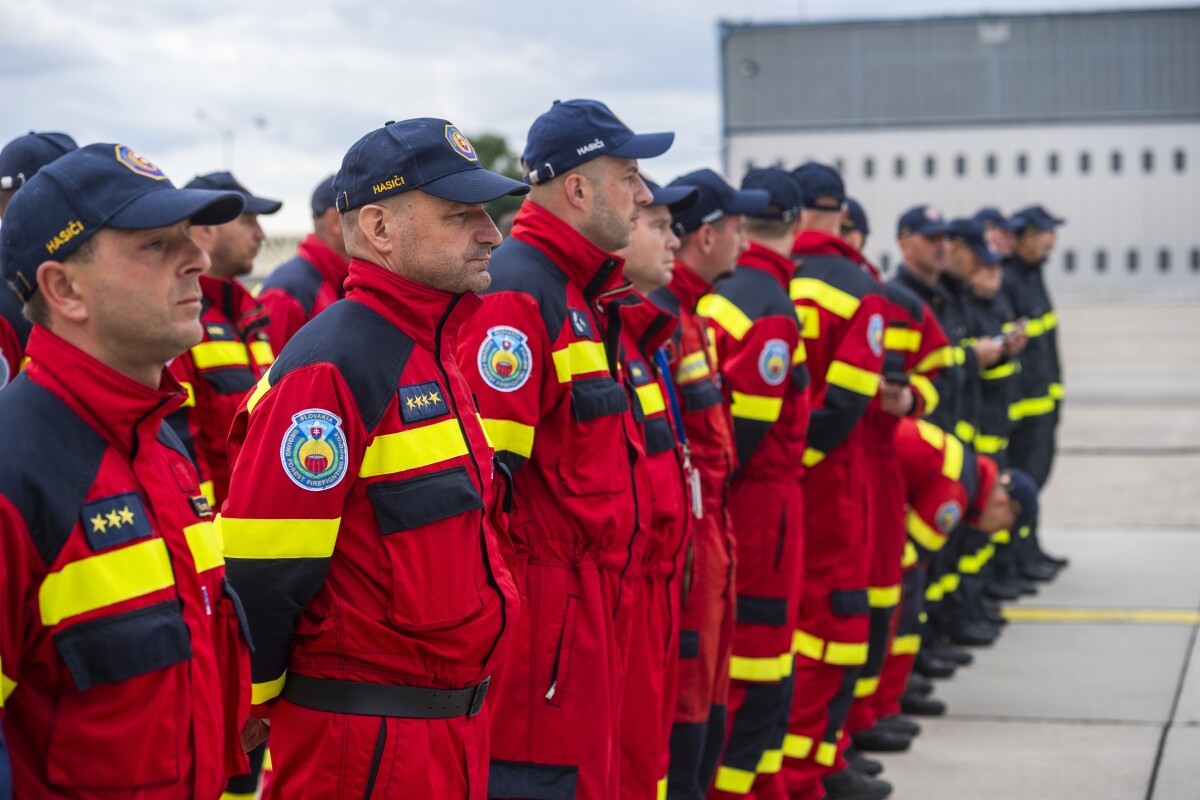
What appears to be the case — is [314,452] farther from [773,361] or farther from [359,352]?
[773,361]

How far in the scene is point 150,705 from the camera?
2461 millimetres

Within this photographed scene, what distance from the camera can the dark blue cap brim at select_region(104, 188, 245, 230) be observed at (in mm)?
2523

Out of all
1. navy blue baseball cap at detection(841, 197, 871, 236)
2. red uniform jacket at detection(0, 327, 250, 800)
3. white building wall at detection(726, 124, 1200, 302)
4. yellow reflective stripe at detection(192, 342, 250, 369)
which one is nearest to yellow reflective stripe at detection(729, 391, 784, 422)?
yellow reflective stripe at detection(192, 342, 250, 369)

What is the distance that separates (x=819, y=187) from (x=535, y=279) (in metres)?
2.83

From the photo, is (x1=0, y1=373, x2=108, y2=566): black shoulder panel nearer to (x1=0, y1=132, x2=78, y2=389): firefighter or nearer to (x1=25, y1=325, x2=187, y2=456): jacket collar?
(x1=25, y1=325, x2=187, y2=456): jacket collar

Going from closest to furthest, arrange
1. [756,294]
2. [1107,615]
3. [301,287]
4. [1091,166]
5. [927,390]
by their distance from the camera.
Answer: [756,294], [301,287], [927,390], [1107,615], [1091,166]

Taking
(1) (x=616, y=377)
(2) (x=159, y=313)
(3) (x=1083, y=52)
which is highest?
(3) (x=1083, y=52)

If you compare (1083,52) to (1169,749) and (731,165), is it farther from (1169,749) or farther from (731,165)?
(1169,749)

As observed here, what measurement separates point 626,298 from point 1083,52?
226 feet

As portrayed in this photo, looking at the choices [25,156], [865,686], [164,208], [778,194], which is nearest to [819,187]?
[778,194]

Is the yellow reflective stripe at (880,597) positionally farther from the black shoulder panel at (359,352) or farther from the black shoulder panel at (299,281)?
the black shoulder panel at (359,352)

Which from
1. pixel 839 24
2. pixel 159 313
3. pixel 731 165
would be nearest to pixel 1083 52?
pixel 839 24

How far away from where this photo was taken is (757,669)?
5453 mm

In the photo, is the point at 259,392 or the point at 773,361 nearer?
the point at 259,392
